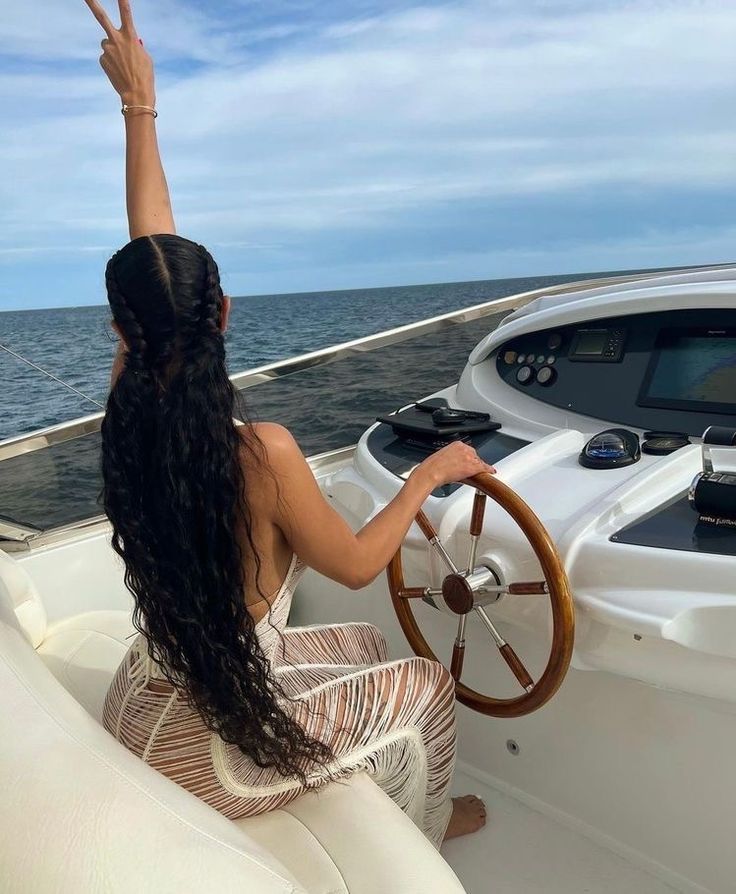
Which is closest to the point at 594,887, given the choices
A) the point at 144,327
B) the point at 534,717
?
the point at 534,717

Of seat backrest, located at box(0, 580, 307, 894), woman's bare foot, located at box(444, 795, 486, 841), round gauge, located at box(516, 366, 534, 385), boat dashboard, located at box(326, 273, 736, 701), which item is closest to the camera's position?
seat backrest, located at box(0, 580, 307, 894)

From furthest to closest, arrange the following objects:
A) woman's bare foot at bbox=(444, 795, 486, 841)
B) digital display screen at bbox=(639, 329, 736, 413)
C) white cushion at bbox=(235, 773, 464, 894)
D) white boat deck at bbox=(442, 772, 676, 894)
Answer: digital display screen at bbox=(639, 329, 736, 413) → woman's bare foot at bbox=(444, 795, 486, 841) → white boat deck at bbox=(442, 772, 676, 894) → white cushion at bbox=(235, 773, 464, 894)

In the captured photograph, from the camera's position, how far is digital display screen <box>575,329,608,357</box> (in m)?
2.16

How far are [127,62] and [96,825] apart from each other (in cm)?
134

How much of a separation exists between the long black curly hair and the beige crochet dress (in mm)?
48

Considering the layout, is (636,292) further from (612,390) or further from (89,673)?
(89,673)

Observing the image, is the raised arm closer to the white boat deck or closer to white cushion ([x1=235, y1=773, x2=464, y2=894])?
white cushion ([x1=235, y1=773, x2=464, y2=894])

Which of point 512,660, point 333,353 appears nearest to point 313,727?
point 512,660

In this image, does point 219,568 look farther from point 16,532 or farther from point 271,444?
point 16,532

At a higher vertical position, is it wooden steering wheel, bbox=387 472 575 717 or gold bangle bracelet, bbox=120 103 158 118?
gold bangle bracelet, bbox=120 103 158 118

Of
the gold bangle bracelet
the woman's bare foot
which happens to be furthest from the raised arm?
the woman's bare foot

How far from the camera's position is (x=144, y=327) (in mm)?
1159

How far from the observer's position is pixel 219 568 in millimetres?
1203

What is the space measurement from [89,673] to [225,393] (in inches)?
35.1
